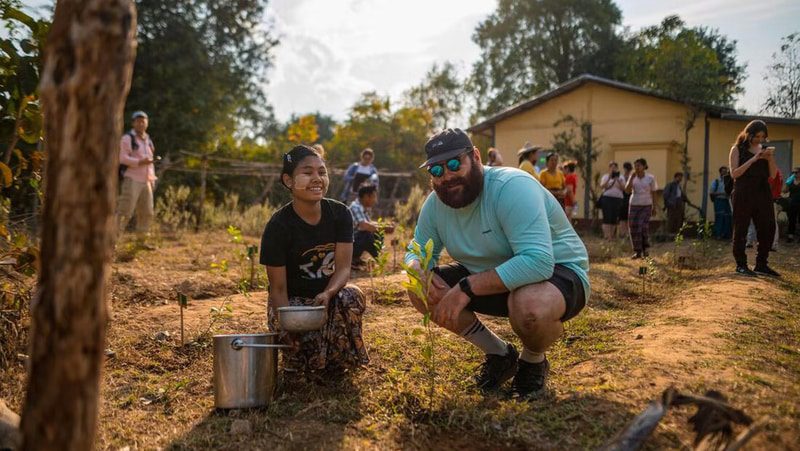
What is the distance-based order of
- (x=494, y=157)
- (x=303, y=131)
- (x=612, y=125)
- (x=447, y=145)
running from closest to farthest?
1. (x=447, y=145)
2. (x=494, y=157)
3. (x=612, y=125)
4. (x=303, y=131)

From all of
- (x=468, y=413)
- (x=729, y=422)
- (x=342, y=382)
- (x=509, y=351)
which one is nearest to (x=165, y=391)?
(x=342, y=382)

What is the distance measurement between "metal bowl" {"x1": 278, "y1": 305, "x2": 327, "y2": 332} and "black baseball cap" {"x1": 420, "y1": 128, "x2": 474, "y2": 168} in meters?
0.93

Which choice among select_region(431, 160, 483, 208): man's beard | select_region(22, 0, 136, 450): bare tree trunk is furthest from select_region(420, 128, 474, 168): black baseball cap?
select_region(22, 0, 136, 450): bare tree trunk

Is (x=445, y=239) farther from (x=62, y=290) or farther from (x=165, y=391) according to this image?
(x=62, y=290)

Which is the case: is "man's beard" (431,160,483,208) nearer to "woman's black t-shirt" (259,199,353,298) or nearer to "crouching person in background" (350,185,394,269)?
"woman's black t-shirt" (259,199,353,298)

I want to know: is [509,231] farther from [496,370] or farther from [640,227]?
[640,227]

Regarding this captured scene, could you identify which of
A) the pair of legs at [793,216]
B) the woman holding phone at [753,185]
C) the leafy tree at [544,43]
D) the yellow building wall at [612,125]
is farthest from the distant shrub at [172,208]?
the leafy tree at [544,43]

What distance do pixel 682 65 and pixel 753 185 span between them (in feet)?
31.3

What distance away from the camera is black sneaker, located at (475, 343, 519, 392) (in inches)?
120

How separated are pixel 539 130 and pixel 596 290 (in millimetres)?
11535

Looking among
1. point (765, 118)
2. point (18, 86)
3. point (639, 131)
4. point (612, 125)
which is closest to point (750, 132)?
point (18, 86)

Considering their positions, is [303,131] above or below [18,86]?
above

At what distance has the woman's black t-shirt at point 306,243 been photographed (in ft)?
10.6

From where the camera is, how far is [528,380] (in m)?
2.89
